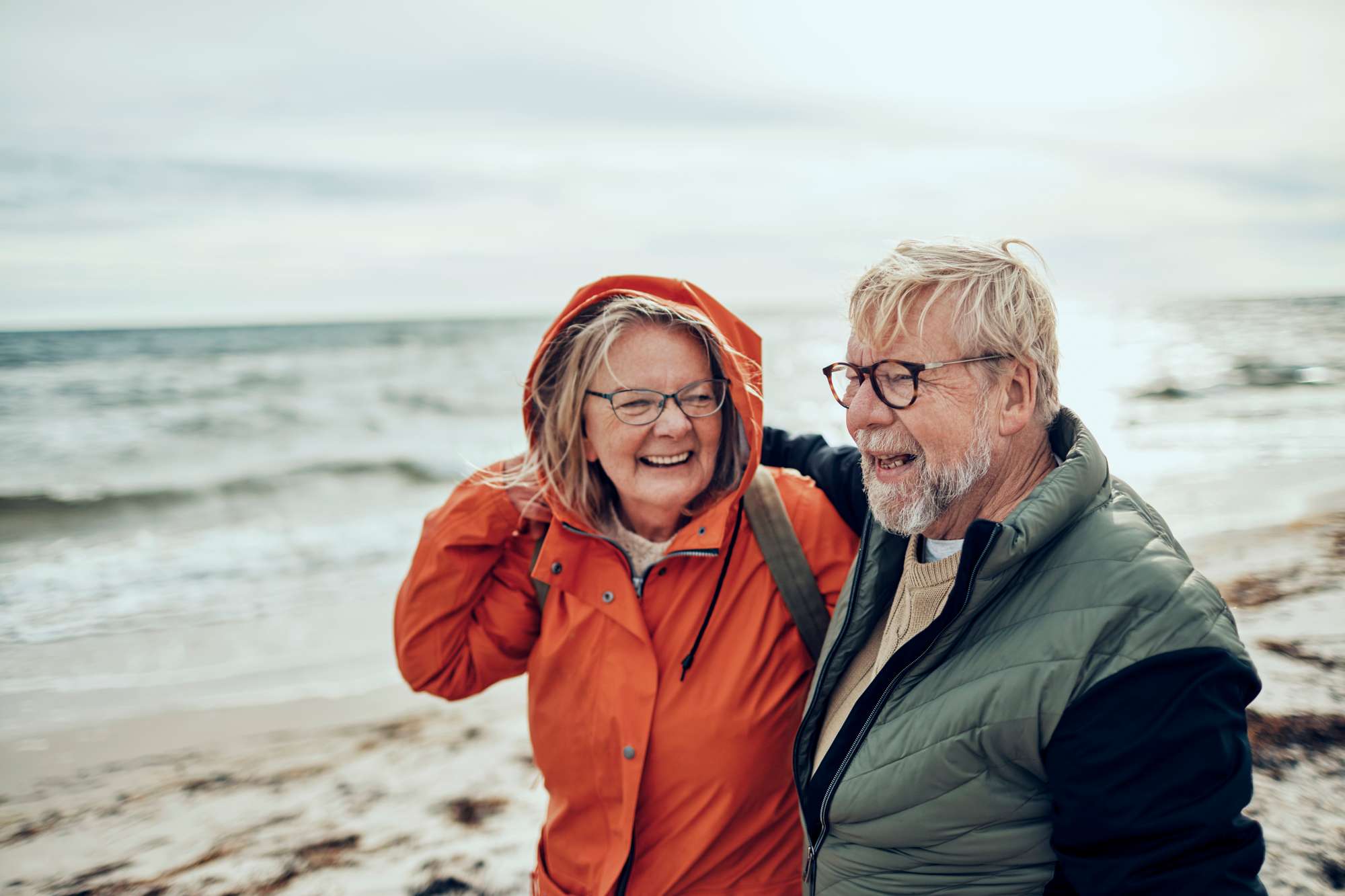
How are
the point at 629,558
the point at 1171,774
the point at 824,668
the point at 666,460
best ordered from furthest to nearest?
the point at 629,558, the point at 666,460, the point at 824,668, the point at 1171,774

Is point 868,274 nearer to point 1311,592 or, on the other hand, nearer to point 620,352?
point 620,352

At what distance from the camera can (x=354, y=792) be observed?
4324 millimetres

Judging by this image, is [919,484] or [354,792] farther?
[354,792]

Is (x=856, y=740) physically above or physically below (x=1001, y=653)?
below

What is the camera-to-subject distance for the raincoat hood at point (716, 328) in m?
2.41

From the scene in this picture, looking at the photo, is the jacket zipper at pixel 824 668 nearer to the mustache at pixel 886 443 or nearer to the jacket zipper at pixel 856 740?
the jacket zipper at pixel 856 740

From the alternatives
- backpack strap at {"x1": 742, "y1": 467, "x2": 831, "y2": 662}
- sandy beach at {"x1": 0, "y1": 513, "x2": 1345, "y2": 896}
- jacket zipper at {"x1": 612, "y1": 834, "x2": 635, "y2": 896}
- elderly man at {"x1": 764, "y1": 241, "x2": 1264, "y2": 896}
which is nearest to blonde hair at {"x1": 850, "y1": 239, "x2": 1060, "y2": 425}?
elderly man at {"x1": 764, "y1": 241, "x2": 1264, "y2": 896}

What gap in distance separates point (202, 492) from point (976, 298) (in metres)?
13.8

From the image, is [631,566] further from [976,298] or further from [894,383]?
[976,298]

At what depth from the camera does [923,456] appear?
196 cm

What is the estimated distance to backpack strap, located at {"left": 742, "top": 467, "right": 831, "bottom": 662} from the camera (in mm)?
2279

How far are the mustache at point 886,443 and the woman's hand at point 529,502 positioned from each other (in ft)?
3.20

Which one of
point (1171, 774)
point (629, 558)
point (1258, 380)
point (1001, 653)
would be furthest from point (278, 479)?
point (1258, 380)

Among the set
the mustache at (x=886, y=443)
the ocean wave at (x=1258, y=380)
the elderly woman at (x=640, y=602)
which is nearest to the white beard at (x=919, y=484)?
the mustache at (x=886, y=443)
